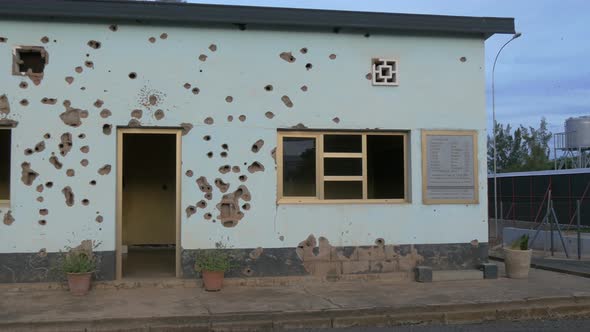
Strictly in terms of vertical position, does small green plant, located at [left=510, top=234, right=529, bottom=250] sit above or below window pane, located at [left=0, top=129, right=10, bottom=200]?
below

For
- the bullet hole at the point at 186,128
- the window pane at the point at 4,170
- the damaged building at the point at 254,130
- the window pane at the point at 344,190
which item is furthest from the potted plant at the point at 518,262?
the window pane at the point at 4,170

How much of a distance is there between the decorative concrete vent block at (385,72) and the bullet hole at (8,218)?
623 cm

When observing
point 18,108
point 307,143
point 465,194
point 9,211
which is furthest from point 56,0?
point 465,194

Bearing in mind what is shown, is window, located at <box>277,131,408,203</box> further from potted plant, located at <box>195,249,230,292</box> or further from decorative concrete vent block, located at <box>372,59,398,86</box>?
potted plant, located at <box>195,249,230,292</box>

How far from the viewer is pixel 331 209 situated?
32.8ft

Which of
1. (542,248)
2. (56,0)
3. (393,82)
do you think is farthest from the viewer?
(542,248)

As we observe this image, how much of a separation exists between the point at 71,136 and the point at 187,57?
7.26ft

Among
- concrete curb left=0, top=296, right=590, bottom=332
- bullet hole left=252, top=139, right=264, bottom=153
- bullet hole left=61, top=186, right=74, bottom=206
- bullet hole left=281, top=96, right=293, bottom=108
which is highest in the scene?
bullet hole left=281, top=96, right=293, bottom=108

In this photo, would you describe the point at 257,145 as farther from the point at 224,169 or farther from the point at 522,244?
the point at 522,244

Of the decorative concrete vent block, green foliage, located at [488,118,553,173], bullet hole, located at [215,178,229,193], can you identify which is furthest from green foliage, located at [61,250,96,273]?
green foliage, located at [488,118,553,173]

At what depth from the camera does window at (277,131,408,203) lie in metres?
10.0

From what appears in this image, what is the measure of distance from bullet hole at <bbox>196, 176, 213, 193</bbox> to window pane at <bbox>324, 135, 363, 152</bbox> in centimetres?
209

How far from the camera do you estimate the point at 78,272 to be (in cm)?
873

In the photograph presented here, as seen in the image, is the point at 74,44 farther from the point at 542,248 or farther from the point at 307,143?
the point at 542,248
